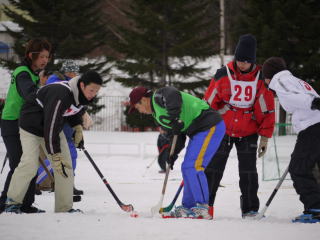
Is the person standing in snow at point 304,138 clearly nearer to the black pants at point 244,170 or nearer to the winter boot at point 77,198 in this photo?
the black pants at point 244,170

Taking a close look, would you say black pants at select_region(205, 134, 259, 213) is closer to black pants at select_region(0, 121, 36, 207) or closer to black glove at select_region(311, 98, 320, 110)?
black glove at select_region(311, 98, 320, 110)

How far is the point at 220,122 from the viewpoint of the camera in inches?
184

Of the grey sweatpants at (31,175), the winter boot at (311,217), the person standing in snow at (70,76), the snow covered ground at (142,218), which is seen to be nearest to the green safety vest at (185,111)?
the snow covered ground at (142,218)

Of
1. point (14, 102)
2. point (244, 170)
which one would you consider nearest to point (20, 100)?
point (14, 102)

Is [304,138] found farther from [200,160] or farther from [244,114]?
[200,160]

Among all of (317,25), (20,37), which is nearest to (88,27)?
(20,37)

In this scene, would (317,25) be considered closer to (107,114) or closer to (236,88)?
(107,114)

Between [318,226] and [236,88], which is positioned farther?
[236,88]

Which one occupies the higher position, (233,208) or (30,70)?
(30,70)

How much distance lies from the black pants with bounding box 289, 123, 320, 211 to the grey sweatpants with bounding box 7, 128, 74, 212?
2362mm

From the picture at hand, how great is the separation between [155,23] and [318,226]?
17.5 metres

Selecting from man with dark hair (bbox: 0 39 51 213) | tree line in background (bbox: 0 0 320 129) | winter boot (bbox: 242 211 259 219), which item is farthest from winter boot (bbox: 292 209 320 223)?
tree line in background (bbox: 0 0 320 129)

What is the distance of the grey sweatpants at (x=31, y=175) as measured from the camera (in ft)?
14.8

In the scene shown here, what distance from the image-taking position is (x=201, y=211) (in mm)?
4508
